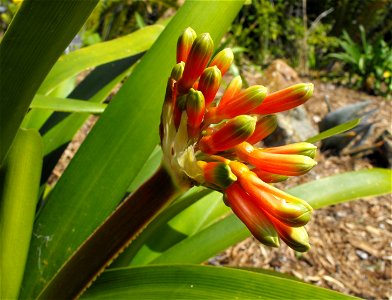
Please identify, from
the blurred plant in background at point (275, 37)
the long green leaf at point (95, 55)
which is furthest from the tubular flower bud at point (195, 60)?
the blurred plant in background at point (275, 37)

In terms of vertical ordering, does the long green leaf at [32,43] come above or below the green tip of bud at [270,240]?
above

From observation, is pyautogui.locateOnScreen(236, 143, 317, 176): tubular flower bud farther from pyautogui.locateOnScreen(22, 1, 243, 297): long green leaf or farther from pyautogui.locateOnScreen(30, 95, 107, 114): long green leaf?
pyautogui.locateOnScreen(30, 95, 107, 114): long green leaf

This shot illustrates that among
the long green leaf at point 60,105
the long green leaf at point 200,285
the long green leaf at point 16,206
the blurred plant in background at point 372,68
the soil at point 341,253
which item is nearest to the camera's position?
the long green leaf at point 200,285

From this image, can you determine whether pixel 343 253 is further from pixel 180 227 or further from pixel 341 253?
pixel 180 227

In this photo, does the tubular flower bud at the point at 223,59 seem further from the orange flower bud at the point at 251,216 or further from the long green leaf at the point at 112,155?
the long green leaf at the point at 112,155

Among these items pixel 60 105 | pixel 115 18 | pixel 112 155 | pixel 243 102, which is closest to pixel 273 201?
pixel 243 102

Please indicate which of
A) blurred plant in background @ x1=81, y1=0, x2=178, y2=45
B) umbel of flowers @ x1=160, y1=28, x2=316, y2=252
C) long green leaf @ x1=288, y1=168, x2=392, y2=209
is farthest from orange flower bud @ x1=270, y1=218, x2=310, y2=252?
blurred plant in background @ x1=81, y1=0, x2=178, y2=45

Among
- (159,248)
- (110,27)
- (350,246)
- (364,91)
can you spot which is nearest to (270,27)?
(364,91)

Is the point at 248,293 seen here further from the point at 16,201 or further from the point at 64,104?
the point at 64,104
